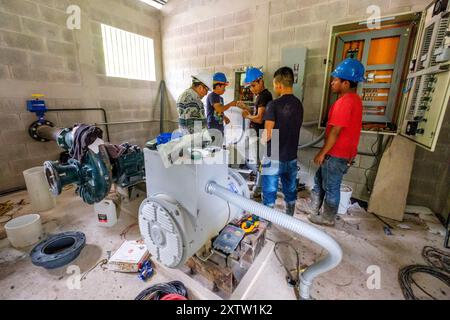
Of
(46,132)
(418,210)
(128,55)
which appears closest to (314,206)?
(418,210)

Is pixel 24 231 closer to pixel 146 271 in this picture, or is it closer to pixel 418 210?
pixel 146 271

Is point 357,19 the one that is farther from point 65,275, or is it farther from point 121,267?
point 65,275

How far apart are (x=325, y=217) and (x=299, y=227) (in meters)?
1.35

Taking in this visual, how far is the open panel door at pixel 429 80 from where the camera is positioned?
4.78ft

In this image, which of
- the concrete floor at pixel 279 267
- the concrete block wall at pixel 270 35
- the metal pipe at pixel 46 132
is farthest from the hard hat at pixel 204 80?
the metal pipe at pixel 46 132

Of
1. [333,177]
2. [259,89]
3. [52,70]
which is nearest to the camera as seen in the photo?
[333,177]

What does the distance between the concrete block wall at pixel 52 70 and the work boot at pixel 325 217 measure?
10.9ft

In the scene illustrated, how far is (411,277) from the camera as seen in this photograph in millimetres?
1413

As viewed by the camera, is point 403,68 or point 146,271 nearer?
point 146,271

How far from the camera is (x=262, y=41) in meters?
2.77

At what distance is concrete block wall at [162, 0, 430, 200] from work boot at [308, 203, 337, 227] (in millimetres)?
811

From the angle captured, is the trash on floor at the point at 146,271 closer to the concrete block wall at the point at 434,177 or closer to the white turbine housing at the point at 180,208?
the white turbine housing at the point at 180,208

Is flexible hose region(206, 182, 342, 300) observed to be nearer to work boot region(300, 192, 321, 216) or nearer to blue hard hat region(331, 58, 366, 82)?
work boot region(300, 192, 321, 216)

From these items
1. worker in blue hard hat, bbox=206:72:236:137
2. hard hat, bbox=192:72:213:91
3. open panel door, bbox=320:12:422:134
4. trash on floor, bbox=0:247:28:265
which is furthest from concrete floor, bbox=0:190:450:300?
hard hat, bbox=192:72:213:91
